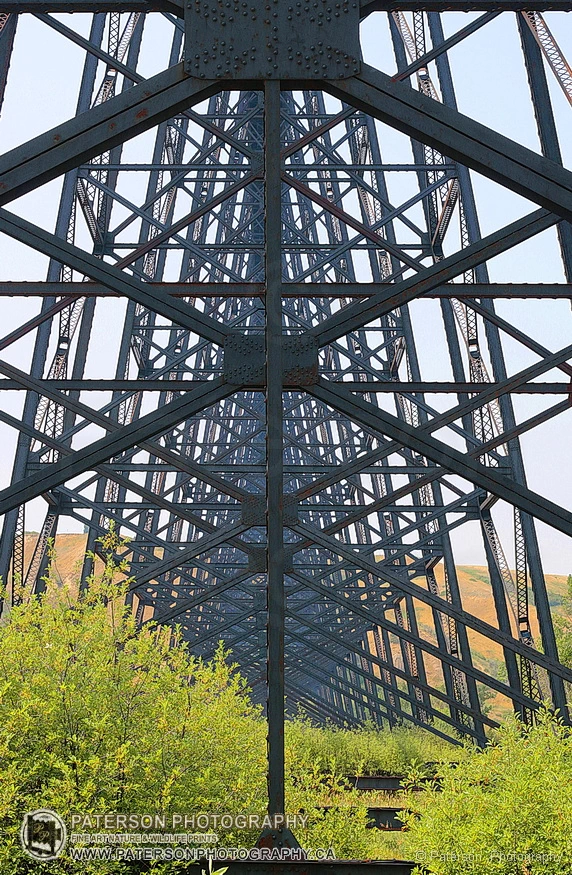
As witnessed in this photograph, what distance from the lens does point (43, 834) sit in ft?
18.0

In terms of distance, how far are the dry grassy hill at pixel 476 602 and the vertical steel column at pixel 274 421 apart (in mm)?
69971

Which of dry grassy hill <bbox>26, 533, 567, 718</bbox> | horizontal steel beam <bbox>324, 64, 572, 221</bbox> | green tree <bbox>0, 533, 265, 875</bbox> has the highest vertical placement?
dry grassy hill <bbox>26, 533, 567, 718</bbox>

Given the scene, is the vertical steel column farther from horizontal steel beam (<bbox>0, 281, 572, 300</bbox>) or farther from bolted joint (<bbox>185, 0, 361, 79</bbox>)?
horizontal steel beam (<bbox>0, 281, 572, 300</bbox>)

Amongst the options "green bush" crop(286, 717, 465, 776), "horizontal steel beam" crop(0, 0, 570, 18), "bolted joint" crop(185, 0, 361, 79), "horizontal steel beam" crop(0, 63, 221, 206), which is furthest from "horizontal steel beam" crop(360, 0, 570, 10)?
"green bush" crop(286, 717, 465, 776)

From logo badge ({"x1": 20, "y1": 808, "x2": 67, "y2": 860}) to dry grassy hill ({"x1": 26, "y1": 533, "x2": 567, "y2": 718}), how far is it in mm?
70454

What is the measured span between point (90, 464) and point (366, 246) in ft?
30.5

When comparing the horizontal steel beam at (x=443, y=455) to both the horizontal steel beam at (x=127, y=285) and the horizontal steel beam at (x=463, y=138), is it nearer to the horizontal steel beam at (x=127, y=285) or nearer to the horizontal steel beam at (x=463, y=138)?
the horizontal steel beam at (x=127, y=285)

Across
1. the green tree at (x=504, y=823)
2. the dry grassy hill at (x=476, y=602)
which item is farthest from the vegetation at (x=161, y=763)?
the dry grassy hill at (x=476, y=602)

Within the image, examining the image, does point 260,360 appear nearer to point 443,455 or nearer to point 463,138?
point 443,455

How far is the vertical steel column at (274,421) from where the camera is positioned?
20.5 ft

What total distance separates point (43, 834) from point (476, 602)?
127m

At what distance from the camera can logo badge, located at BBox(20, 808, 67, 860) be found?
541cm

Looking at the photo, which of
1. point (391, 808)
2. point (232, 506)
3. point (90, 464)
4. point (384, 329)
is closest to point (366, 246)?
point (384, 329)

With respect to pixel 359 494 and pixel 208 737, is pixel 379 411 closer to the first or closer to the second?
pixel 208 737
